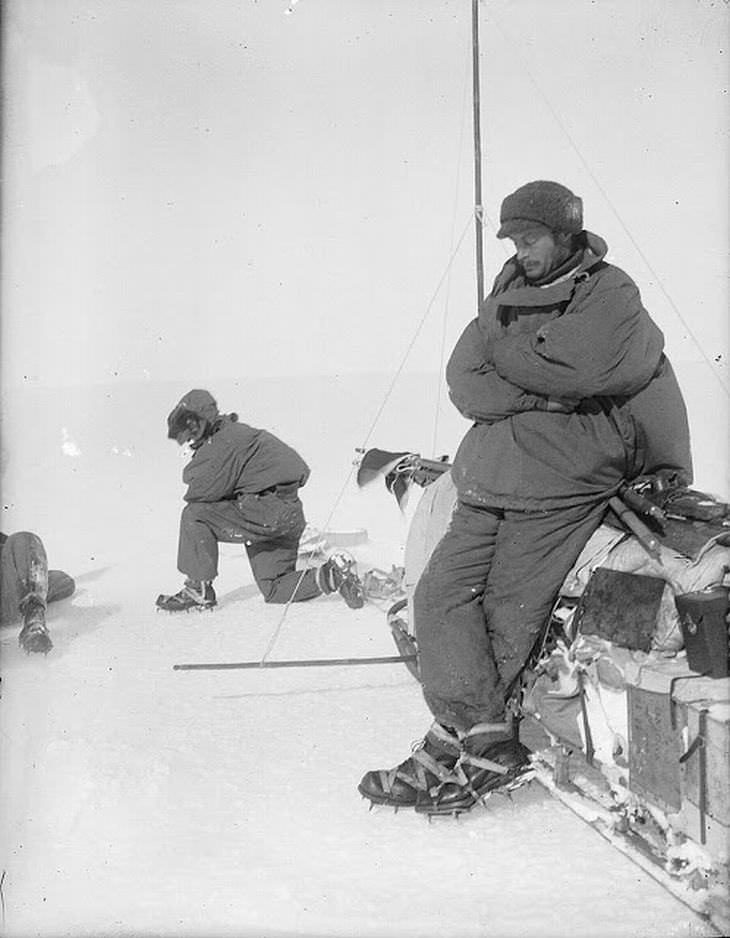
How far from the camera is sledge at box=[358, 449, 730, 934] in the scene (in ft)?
8.13

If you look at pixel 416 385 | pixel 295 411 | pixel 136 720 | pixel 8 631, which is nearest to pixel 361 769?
pixel 136 720

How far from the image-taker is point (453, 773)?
337 cm

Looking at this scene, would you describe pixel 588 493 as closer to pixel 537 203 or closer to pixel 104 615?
pixel 537 203

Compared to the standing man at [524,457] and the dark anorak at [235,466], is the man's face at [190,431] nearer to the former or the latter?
the dark anorak at [235,466]

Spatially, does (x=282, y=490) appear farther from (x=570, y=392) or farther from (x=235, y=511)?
(x=570, y=392)

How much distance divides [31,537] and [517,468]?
3.78 meters

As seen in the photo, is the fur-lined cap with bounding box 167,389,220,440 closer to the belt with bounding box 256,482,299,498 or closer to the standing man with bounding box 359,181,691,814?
the belt with bounding box 256,482,299,498

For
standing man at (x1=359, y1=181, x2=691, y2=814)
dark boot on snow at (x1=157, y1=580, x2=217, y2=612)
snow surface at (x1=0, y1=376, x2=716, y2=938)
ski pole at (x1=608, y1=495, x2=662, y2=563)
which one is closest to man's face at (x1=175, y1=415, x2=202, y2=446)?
dark boot on snow at (x1=157, y1=580, x2=217, y2=612)

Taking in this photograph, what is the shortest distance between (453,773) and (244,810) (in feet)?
2.52

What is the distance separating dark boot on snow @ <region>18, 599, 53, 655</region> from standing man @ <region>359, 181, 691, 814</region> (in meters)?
2.61

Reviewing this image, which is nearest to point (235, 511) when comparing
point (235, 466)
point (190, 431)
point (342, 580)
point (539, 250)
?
point (235, 466)

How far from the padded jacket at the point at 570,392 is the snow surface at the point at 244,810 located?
1154mm

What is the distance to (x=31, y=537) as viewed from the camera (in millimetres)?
6016

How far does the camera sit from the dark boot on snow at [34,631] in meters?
5.38
